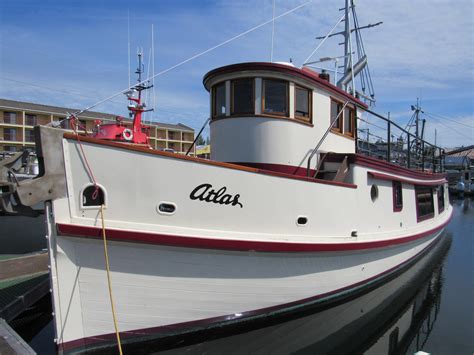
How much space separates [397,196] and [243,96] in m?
3.93

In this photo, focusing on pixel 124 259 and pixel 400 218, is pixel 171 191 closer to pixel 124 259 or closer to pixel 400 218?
pixel 124 259

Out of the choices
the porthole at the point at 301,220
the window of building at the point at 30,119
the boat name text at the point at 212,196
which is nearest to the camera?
the boat name text at the point at 212,196

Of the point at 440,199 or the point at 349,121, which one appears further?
the point at 440,199

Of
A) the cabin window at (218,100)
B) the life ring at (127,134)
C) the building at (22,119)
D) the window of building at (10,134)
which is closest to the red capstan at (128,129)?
Result: the life ring at (127,134)

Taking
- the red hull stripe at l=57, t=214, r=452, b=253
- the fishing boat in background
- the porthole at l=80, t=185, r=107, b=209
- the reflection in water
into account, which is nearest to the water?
the reflection in water

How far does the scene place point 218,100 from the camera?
19.8 feet

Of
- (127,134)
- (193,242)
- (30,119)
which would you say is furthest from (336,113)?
(30,119)

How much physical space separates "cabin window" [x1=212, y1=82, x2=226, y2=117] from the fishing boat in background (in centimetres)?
3

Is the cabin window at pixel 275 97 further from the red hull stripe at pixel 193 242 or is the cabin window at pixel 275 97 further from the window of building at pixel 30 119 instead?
the window of building at pixel 30 119

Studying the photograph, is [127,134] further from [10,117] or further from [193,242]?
[10,117]

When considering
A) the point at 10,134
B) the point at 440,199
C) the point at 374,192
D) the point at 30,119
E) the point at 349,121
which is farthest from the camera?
the point at 30,119

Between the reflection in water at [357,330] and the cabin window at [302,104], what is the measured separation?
3.10 m

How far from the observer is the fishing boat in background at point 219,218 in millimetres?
3715

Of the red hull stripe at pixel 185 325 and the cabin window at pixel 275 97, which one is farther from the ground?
the cabin window at pixel 275 97
